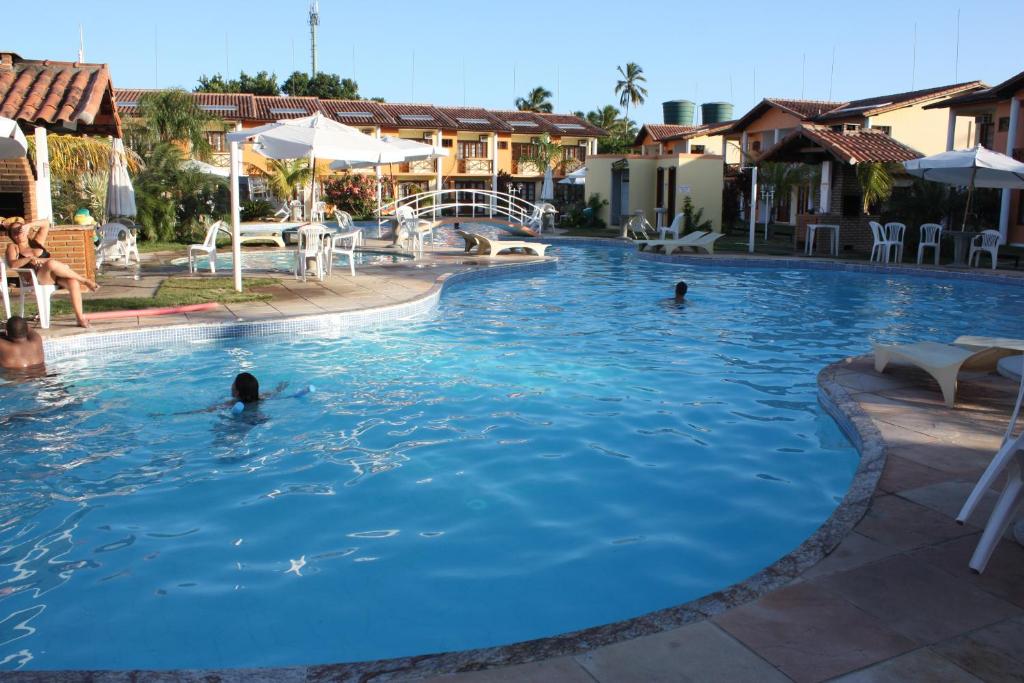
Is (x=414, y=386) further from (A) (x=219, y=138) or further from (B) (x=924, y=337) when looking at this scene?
(A) (x=219, y=138)

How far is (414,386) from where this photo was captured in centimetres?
782

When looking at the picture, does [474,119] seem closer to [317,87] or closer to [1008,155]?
[317,87]

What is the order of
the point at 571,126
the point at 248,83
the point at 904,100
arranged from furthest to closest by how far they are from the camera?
1. the point at 248,83
2. the point at 571,126
3. the point at 904,100

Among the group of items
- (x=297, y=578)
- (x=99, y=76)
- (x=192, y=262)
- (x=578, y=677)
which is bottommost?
(x=297, y=578)

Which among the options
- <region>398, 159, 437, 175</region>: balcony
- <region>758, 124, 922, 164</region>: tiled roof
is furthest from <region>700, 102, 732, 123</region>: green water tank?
<region>758, 124, 922, 164</region>: tiled roof

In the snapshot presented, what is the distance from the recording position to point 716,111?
1914 inches

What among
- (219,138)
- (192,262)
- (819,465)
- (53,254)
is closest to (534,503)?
(819,465)

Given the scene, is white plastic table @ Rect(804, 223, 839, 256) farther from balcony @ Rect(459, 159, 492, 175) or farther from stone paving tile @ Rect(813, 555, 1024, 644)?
balcony @ Rect(459, 159, 492, 175)

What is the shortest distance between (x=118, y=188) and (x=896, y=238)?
16387 mm

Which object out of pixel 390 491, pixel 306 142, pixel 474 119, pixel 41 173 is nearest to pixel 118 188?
pixel 41 173

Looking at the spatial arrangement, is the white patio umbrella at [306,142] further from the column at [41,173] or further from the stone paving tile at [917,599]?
the stone paving tile at [917,599]

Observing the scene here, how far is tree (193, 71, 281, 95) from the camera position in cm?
5947

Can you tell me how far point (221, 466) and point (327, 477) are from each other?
770mm

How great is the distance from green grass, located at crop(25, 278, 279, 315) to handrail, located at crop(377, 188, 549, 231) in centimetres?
619
